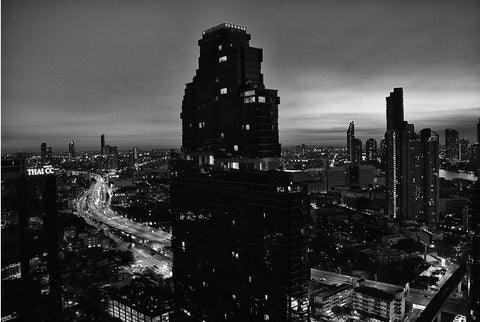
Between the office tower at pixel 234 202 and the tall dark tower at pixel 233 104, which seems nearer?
the office tower at pixel 234 202

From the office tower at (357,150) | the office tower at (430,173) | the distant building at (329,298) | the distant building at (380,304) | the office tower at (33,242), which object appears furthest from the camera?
the office tower at (357,150)

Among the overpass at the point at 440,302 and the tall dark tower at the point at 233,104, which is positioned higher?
the tall dark tower at the point at 233,104

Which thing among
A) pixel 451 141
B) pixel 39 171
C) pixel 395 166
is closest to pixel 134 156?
pixel 395 166

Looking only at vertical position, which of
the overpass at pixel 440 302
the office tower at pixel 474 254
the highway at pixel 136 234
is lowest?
the highway at pixel 136 234

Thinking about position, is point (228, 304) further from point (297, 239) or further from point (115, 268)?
point (115, 268)

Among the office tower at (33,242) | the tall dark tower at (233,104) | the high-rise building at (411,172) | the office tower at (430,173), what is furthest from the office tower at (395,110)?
the office tower at (33,242)

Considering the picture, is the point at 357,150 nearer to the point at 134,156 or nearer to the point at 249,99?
the point at 134,156

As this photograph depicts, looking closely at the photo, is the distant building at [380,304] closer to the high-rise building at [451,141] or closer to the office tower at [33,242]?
the high-rise building at [451,141]
